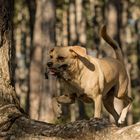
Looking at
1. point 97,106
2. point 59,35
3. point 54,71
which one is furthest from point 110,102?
A: point 59,35

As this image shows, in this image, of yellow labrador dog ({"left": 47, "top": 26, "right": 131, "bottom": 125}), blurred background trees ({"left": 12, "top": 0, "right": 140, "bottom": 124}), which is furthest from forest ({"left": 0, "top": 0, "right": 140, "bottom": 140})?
yellow labrador dog ({"left": 47, "top": 26, "right": 131, "bottom": 125})

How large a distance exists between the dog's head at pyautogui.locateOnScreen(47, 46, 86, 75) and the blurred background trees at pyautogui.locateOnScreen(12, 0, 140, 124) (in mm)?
652

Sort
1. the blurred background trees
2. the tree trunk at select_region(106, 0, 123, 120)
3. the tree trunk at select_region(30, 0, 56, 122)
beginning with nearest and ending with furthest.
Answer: the tree trunk at select_region(30, 0, 56, 122) < the blurred background trees < the tree trunk at select_region(106, 0, 123, 120)

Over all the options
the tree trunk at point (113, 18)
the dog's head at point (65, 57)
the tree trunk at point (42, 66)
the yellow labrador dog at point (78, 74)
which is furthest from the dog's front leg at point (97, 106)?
the tree trunk at point (113, 18)

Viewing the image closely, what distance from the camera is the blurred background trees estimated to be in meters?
13.1

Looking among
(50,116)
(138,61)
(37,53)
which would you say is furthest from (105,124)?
(138,61)

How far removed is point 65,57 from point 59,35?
29.0 meters

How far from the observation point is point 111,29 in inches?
727

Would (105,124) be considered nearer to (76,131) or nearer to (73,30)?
(76,131)

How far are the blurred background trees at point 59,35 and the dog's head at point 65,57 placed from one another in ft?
2.14

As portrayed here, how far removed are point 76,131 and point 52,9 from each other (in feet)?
29.2

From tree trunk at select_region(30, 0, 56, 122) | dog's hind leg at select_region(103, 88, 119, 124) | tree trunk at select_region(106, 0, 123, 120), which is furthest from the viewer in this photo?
tree trunk at select_region(106, 0, 123, 120)

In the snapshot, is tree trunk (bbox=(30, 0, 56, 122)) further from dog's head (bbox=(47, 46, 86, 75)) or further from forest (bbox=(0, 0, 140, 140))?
dog's head (bbox=(47, 46, 86, 75))

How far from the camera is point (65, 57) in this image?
760cm
